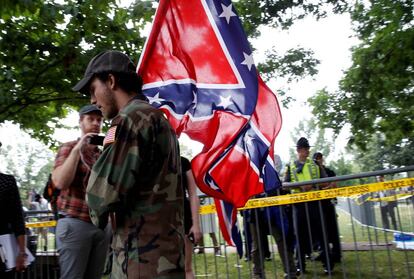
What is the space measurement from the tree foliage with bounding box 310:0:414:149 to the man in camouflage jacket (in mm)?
8737

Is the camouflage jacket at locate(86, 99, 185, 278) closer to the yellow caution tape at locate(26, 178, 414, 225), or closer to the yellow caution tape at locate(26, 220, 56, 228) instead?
the yellow caution tape at locate(26, 178, 414, 225)

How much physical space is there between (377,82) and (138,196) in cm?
1121

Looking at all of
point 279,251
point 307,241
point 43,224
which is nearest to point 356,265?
point 307,241

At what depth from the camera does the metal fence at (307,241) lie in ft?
20.1

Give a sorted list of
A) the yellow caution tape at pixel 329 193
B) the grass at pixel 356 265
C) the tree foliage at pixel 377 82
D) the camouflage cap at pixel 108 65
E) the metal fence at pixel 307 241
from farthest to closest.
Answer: the tree foliage at pixel 377 82, the grass at pixel 356 265, the metal fence at pixel 307 241, the yellow caution tape at pixel 329 193, the camouflage cap at pixel 108 65

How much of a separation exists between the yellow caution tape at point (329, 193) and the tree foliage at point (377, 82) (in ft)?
16.7

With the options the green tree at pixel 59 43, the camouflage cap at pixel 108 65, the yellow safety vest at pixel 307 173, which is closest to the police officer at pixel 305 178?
the yellow safety vest at pixel 307 173

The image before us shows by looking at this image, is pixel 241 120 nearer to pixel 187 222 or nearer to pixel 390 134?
pixel 187 222

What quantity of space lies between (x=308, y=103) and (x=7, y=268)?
1327cm

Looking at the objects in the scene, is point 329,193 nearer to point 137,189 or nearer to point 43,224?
point 137,189

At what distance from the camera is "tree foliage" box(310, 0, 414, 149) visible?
9828mm

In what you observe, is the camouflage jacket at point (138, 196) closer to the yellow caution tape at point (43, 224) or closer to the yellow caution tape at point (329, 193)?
the yellow caution tape at point (329, 193)

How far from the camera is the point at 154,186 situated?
86.3 inches

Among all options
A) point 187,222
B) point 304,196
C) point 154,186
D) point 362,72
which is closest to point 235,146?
point 187,222
